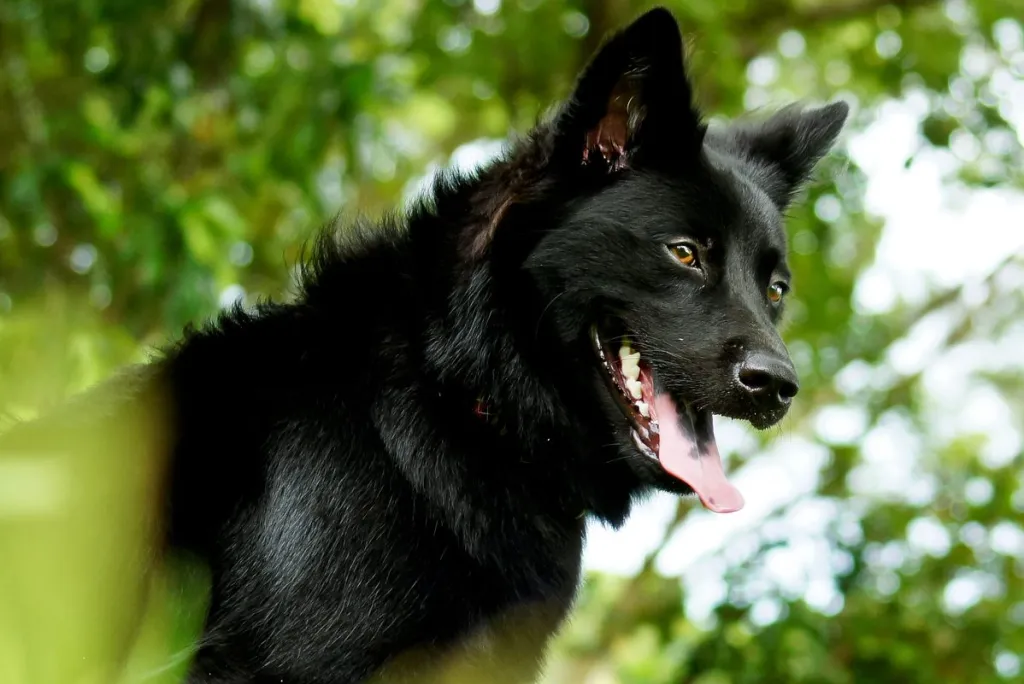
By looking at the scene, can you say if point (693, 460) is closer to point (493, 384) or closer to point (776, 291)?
point (493, 384)

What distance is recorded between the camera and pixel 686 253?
295 centimetres

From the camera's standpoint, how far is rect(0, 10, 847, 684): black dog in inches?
105

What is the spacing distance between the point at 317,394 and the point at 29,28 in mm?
3486

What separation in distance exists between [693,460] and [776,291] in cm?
70

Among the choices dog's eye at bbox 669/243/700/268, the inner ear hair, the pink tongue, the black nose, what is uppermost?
the inner ear hair

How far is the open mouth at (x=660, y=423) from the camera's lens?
2.85 meters

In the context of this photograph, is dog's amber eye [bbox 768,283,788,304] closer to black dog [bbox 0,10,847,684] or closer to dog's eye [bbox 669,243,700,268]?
black dog [bbox 0,10,847,684]

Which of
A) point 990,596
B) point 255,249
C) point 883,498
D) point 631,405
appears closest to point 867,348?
point 883,498

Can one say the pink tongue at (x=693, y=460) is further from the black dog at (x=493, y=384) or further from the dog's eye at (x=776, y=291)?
the dog's eye at (x=776, y=291)

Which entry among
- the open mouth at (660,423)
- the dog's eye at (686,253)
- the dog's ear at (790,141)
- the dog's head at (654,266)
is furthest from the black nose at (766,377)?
the dog's ear at (790,141)

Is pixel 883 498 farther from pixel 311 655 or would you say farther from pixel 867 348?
pixel 311 655

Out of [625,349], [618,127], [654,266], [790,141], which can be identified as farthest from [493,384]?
[790,141]

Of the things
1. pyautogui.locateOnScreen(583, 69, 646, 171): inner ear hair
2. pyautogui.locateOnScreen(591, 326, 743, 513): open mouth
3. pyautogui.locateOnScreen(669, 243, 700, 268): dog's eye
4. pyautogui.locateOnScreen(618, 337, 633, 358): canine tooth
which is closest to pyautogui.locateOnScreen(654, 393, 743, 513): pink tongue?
pyautogui.locateOnScreen(591, 326, 743, 513): open mouth

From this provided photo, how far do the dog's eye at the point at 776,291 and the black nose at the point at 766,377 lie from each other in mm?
477
